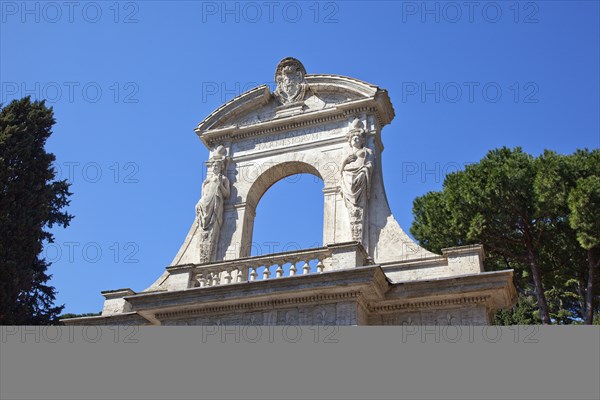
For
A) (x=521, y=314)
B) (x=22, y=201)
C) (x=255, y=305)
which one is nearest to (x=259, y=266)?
(x=255, y=305)

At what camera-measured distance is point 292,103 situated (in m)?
15.8

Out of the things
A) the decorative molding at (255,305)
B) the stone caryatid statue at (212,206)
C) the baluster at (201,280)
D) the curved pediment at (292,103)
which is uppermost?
the curved pediment at (292,103)

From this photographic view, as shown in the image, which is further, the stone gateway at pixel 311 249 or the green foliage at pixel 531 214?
the green foliage at pixel 531 214

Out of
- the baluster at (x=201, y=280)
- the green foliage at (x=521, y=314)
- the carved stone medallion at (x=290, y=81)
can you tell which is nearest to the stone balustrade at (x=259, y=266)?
the baluster at (x=201, y=280)

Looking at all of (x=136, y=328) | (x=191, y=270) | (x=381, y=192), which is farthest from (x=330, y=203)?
(x=136, y=328)

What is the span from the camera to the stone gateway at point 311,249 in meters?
11.4

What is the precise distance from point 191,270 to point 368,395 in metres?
6.30

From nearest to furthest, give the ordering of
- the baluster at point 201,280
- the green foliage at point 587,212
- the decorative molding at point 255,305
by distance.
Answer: the decorative molding at point 255,305, the baluster at point 201,280, the green foliage at point 587,212

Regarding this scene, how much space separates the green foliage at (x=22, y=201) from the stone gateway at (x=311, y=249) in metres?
3.93

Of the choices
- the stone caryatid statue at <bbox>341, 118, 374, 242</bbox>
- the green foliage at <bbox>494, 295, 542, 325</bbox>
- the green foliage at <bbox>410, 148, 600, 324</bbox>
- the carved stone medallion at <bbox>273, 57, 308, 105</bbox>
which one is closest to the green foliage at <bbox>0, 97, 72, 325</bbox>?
the carved stone medallion at <bbox>273, 57, 308, 105</bbox>

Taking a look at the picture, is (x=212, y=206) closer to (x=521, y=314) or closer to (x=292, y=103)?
(x=292, y=103)

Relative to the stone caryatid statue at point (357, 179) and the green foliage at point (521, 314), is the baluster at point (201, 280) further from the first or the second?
the green foliage at point (521, 314)

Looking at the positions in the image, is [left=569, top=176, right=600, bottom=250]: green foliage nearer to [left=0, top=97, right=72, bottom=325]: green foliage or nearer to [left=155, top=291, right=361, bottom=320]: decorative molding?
Answer: [left=155, top=291, right=361, bottom=320]: decorative molding

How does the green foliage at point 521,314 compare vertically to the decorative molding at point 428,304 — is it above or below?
above
